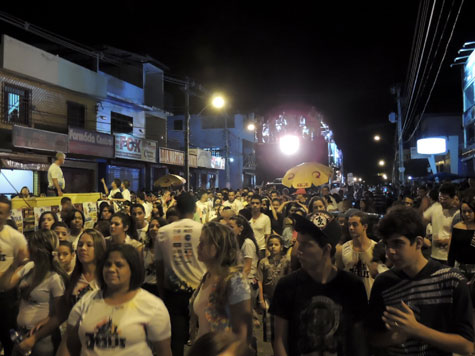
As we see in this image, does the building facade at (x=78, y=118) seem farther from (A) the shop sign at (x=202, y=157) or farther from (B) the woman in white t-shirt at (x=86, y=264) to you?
(B) the woman in white t-shirt at (x=86, y=264)

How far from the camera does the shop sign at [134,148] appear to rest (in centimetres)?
2359

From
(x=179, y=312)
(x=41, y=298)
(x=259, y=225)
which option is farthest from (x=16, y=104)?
(x=179, y=312)

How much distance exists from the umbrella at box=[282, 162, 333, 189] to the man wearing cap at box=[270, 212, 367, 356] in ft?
29.9

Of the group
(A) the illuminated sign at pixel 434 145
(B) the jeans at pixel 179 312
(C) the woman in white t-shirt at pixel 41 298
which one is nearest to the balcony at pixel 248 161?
(A) the illuminated sign at pixel 434 145

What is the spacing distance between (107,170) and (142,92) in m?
6.99

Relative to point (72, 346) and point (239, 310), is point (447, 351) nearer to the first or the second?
point (239, 310)

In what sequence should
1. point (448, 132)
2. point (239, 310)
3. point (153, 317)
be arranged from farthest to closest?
→ point (448, 132) → point (239, 310) → point (153, 317)

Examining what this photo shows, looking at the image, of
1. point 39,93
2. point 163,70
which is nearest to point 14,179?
point 39,93

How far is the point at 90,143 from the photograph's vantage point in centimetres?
2155

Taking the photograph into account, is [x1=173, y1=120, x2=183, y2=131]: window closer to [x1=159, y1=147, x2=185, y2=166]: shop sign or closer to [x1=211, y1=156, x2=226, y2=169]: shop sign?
[x1=211, y1=156, x2=226, y2=169]: shop sign

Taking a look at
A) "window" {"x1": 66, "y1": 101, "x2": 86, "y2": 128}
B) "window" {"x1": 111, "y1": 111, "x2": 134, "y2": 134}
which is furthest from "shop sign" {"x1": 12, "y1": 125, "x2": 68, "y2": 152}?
"window" {"x1": 111, "y1": 111, "x2": 134, "y2": 134}

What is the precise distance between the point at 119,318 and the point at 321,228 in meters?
3.26

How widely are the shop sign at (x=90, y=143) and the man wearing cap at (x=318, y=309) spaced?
19.7 m

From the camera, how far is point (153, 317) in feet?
9.05
